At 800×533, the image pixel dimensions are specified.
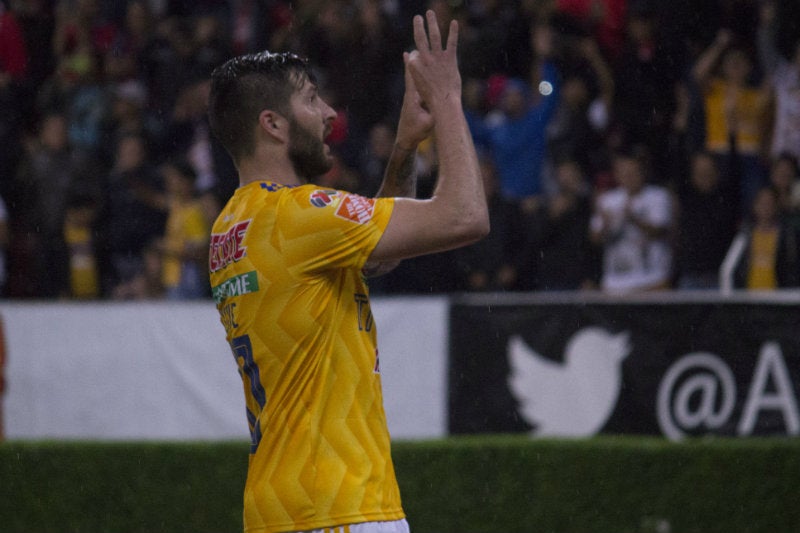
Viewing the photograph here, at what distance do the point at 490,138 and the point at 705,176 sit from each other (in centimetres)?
213

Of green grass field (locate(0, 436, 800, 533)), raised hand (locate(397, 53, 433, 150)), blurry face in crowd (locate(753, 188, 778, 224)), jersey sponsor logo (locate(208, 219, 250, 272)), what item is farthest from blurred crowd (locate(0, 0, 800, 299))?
jersey sponsor logo (locate(208, 219, 250, 272))

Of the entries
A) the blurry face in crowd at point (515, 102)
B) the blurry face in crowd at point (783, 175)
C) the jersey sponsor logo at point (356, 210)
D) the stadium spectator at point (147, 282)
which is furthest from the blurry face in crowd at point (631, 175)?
the jersey sponsor logo at point (356, 210)

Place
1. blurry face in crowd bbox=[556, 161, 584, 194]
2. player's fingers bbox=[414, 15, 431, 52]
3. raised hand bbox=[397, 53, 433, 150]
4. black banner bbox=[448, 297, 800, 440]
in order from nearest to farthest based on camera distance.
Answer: player's fingers bbox=[414, 15, 431, 52] → raised hand bbox=[397, 53, 433, 150] → black banner bbox=[448, 297, 800, 440] → blurry face in crowd bbox=[556, 161, 584, 194]

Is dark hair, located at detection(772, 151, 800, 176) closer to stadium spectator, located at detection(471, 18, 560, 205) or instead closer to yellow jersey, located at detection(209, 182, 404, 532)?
stadium spectator, located at detection(471, 18, 560, 205)

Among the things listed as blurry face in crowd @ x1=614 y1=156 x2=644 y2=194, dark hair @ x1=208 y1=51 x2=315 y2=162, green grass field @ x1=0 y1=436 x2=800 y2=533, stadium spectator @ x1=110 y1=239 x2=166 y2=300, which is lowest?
green grass field @ x1=0 y1=436 x2=800 y2=533

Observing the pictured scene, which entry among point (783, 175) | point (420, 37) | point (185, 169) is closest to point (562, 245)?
point (783, 175)

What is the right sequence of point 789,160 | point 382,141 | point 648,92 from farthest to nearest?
A: point 382,141 → point 648,92 → point 789,160

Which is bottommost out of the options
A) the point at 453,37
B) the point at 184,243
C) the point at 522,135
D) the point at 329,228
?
the point at 184,243

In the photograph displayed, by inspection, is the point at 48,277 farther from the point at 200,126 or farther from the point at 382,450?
the point at 382,450

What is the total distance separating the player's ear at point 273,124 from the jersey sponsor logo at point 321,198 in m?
0.23

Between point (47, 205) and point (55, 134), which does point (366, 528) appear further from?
point (55, 134)

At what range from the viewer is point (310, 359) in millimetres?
3391

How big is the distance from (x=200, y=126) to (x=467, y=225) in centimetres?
1014

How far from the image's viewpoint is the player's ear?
3512 mm
